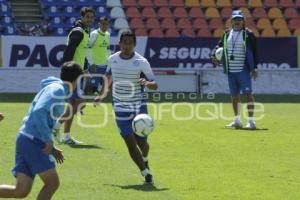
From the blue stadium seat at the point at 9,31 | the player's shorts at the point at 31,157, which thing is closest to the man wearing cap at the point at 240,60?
the player's shorts at the point at 31,157

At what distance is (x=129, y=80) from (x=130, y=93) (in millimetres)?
180

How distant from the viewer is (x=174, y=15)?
3306 cm

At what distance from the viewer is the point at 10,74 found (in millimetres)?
27219

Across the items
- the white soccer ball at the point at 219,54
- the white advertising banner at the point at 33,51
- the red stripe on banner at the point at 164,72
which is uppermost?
the white advertising banner at the point at 33,51

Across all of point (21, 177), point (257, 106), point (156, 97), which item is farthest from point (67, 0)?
point (21, 177)

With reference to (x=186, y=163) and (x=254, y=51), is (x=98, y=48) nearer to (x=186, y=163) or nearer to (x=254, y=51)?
(x=254, y=51)

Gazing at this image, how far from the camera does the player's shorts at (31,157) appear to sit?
27.0ft

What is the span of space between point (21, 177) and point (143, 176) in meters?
3.13

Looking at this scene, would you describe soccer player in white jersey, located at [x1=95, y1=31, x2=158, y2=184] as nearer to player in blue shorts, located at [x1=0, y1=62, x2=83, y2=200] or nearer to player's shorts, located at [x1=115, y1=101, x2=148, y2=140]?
player's shorts, located at [x1=115, y1=101, x2=148, y2=140]

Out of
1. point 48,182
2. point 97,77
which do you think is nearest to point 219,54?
point 97,77

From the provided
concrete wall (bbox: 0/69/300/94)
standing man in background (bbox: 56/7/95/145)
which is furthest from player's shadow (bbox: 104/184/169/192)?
concrete wall (bbox: 0/69/300/94)

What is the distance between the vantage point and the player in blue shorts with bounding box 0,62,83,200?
26.7ft

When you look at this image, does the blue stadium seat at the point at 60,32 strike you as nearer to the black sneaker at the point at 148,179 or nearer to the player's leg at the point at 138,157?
the player's leg at the point at 138,157

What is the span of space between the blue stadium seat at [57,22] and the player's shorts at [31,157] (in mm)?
23554
